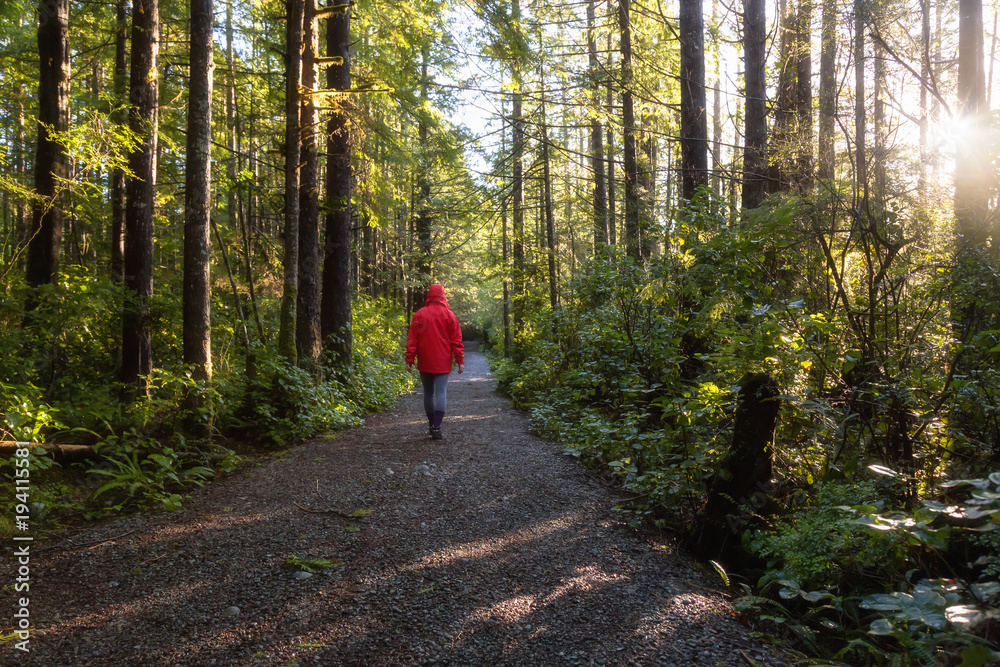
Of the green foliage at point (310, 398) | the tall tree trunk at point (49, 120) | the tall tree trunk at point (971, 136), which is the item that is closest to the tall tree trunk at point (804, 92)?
the tall tree trunk at point (971, 136)

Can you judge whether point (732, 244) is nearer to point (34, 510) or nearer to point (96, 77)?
point (34, 510)

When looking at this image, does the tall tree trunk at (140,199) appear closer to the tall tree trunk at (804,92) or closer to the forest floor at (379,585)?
the forest floor at (379,585)

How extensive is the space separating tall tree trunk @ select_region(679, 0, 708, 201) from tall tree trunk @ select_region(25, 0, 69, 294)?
32.4 feet

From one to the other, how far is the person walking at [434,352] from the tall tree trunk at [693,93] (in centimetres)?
479

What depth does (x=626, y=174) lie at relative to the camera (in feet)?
40.3

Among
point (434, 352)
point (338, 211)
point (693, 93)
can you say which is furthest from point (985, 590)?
point (338, 211)

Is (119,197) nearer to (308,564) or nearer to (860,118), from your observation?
(308,564)

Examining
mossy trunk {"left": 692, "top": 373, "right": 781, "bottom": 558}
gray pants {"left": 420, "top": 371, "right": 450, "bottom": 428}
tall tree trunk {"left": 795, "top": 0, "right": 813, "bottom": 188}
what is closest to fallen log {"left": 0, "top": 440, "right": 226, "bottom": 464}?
gray pants {"left": 420, "top": 371, "right": 450, "bottom": 428}

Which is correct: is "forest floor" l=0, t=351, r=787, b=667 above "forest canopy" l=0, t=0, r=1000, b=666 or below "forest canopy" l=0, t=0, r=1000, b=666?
below

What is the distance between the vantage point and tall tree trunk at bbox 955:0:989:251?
16.6 ft

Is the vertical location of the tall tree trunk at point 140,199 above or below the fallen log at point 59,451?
above

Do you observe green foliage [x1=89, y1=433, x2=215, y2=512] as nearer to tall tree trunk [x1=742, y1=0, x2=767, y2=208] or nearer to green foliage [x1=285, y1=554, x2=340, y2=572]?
green foliage [x1=285, y1=554, x2=340, y2=572]

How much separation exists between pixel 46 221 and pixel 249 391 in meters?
4.41

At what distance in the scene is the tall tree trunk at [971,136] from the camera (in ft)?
16.6
